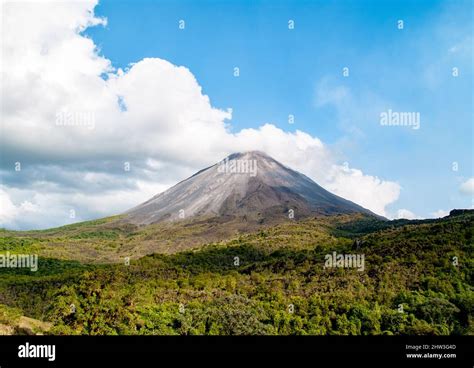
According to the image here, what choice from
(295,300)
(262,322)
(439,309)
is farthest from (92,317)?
(439,309)

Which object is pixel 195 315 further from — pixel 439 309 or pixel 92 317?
pixel 439 309

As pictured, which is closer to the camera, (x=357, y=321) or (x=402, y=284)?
(x=357, y=321)
